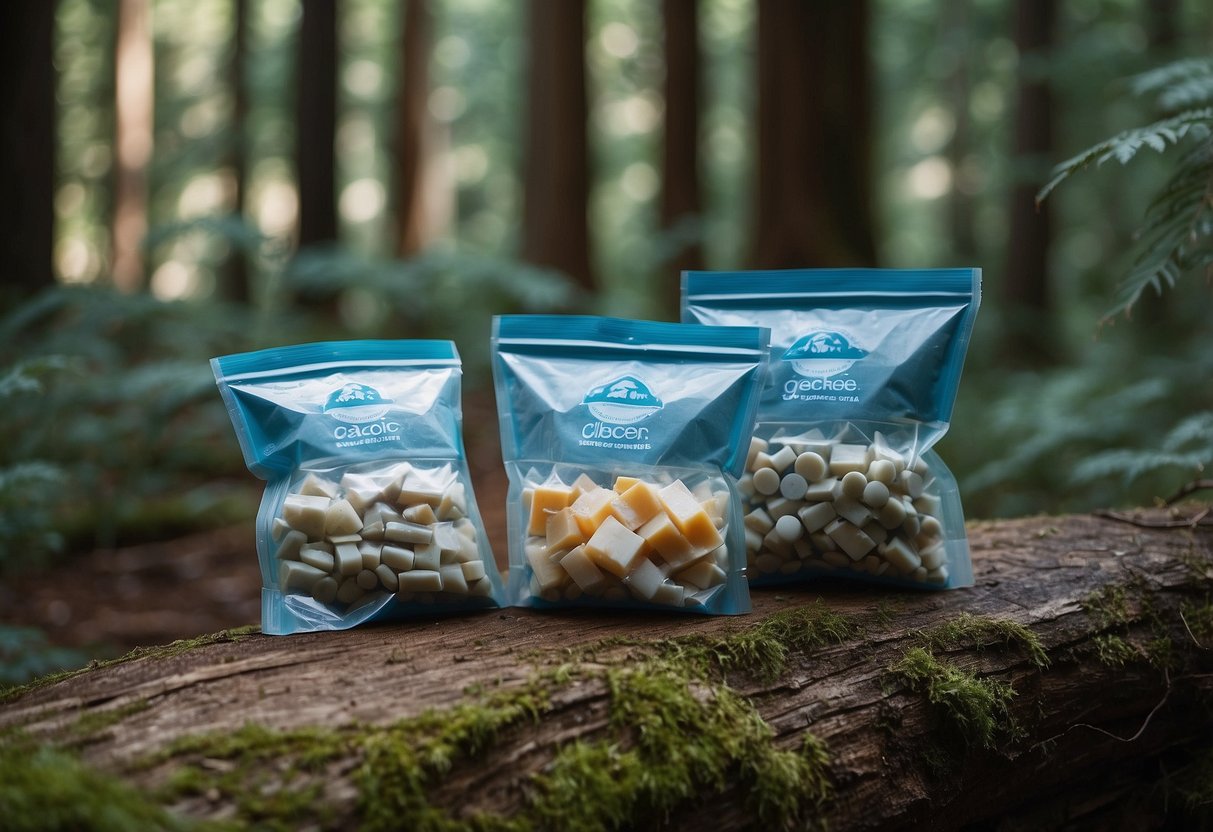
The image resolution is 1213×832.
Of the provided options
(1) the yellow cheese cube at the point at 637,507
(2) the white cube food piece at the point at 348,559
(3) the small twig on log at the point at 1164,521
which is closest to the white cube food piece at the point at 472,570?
(2) the white cube food piece at the point at 348,559

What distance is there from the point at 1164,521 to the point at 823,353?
4.10 feet

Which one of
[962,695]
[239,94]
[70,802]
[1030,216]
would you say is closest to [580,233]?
[1030,216]

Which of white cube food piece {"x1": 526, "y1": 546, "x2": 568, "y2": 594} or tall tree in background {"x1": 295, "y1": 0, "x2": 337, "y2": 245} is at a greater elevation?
tall tree in background {"x1": 295, "y1": 0, "x2": 337, "y2": 245}

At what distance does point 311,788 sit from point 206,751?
18cm

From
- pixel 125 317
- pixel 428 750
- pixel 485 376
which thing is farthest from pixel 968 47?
pixel 428 750

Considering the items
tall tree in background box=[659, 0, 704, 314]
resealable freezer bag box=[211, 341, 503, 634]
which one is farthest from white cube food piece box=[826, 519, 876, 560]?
tall tree in background box=[659, 0, 704, 314]

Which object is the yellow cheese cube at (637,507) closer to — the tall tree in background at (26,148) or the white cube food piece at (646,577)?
the white cube food piece at (646,577)

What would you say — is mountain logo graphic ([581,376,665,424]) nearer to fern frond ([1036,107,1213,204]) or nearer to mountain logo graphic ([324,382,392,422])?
mountain logo graphic ([324,382,392,422])

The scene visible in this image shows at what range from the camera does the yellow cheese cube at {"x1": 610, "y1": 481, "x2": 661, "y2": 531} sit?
1.83 metres

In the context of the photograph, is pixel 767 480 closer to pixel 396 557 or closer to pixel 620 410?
pixel 620 410

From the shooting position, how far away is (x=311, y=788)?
1269 mm

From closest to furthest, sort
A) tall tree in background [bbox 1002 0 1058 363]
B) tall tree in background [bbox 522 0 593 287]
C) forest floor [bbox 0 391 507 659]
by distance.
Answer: forest floor [bbox 0 391 507 659], tall tree in background [bbox 522 0 593 287], tall tree in background [bbox 1002 0 1058 363]

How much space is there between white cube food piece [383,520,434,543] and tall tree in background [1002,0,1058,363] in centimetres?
741

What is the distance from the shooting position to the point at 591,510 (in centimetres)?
185
